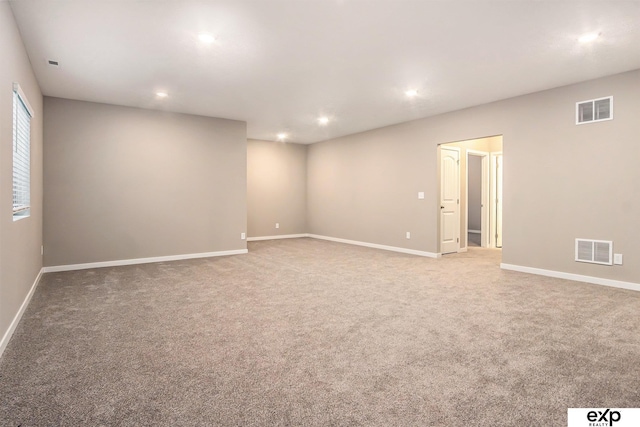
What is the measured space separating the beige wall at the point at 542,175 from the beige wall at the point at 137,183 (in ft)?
10.6

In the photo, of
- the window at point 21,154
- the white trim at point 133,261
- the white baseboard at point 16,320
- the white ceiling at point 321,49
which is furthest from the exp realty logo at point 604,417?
the white trim at point 133,261

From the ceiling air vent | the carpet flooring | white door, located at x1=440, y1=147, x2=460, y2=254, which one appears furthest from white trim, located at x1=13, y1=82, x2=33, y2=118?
the carpet flooring

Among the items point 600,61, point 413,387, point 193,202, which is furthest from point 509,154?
point 193,202

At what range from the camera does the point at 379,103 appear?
5832 mm

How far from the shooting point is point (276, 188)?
9578mm

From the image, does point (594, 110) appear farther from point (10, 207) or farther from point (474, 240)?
point (10, 207)

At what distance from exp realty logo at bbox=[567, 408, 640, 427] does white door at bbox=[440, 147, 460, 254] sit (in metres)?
5.11

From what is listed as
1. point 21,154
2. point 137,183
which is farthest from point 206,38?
point 137,183

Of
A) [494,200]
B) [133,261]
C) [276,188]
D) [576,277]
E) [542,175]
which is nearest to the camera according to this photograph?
[576,277]

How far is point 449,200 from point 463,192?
84 centimetres

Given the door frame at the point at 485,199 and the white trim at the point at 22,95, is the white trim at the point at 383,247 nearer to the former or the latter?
the door frame at the point at 485,199

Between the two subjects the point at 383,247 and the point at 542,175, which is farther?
the point at 383,247

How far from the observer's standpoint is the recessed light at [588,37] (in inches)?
133

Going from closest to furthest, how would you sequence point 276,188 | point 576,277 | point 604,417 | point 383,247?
point 604,417 → point 576,277 → point 383,247 → point 276,188
